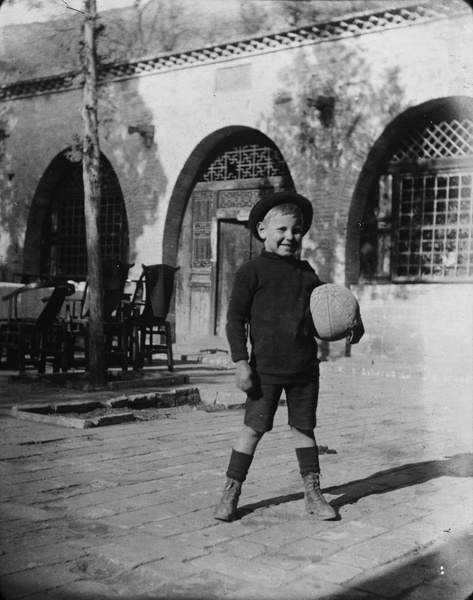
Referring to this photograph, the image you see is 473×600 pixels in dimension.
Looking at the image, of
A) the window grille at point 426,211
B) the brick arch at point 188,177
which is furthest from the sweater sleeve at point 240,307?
the brick arch at point 188,177

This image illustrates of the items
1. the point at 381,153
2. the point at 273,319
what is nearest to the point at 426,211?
the point at 381,153

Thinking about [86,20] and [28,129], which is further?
[28,129]

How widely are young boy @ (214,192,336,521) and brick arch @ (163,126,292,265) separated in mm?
10667

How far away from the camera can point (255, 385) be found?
12.5ft

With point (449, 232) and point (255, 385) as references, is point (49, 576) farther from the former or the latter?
point (449, 232)

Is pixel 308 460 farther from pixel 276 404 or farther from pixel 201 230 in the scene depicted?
pixel 201 230

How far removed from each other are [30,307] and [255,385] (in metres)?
7.97

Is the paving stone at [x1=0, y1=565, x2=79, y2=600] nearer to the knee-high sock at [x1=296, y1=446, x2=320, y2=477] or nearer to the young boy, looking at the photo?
the young boy

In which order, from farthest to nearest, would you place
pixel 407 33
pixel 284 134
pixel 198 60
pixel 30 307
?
pixel 198 60, pixel 284 134, pixel 407 33, pixel 30 307

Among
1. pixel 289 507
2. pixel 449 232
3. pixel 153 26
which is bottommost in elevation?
pixel 289 507

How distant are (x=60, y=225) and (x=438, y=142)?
8.54 metres

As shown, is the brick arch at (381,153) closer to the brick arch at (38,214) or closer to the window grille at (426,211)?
the window grille at (426,211)

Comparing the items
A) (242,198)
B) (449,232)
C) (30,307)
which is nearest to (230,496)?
(30,307)

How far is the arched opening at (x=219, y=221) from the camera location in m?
14.4
